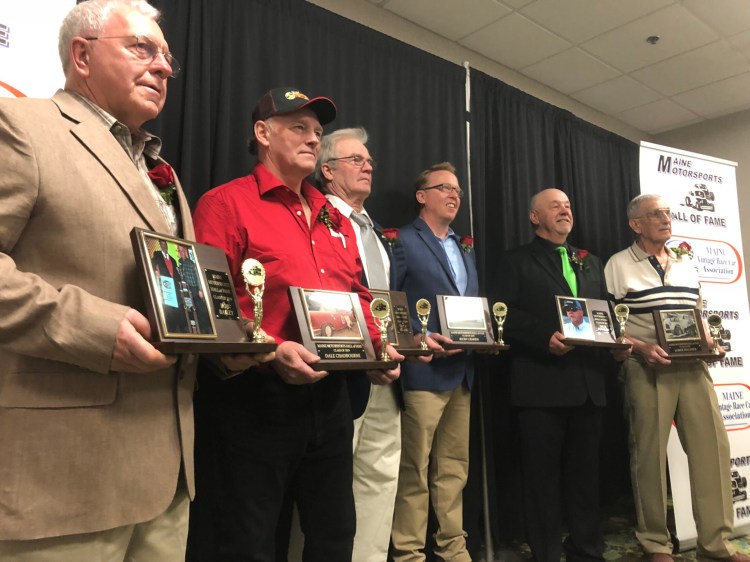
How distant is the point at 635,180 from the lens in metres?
4.70

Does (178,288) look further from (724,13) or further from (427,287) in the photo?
(724,13)

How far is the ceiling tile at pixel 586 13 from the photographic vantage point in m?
3.28

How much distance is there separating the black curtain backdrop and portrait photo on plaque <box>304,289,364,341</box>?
97 centimetres

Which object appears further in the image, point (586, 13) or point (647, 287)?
point (586, 13)

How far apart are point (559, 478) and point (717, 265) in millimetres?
1935

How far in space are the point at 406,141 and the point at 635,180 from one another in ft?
8.56

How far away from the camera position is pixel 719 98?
183 inches

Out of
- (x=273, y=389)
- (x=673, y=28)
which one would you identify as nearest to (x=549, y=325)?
(x=273, y=389)

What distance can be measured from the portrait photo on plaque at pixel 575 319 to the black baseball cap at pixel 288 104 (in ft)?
4.74

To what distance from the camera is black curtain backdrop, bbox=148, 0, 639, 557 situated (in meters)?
2.33

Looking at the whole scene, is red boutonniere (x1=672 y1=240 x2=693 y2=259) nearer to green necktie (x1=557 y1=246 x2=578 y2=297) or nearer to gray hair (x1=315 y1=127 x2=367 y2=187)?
green necktie (x1=557 y1=246 x2=578 y2=297)

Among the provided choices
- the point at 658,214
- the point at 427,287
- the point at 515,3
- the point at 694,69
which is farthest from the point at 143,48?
the point at 694,69

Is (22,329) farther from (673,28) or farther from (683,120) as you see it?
(683,120)

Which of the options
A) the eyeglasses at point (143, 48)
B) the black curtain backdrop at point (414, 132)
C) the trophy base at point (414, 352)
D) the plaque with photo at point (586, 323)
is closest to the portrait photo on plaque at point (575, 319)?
the plaque with photo at point (586, 323)
